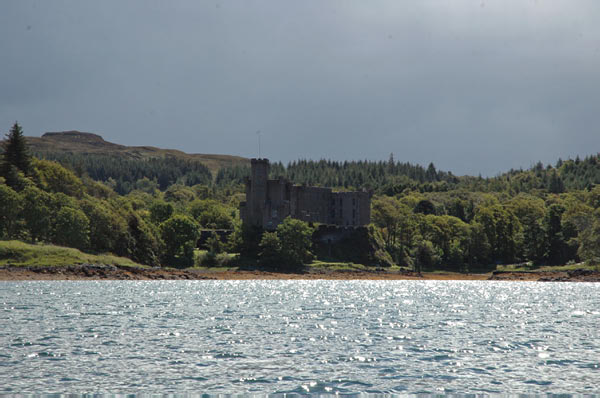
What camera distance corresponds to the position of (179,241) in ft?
439

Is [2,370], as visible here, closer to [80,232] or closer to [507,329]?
[507,329]

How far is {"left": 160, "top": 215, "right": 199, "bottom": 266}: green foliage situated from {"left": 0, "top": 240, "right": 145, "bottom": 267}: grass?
67.4 feet

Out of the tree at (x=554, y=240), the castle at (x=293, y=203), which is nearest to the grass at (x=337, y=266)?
the castle at (x=293, y=203)

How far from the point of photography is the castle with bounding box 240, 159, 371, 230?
153125 mm

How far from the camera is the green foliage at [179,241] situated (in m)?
133

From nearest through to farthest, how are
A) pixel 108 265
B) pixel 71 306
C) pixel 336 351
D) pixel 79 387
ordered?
pixel 79 387 < pixel 336 351 < pixel 71 306 < pixel 108 265

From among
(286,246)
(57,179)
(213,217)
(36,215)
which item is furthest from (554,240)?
(57,179)

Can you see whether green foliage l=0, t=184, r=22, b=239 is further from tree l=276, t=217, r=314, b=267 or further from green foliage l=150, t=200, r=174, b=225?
tree l=276, t=217, r=314, b=267

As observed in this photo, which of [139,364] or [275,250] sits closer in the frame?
[139,364]

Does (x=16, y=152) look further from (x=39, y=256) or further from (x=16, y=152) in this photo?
(x=39, y=256)

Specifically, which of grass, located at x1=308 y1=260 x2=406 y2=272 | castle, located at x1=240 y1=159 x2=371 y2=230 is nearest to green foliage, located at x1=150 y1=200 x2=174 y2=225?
castle, located at x1=240 y1=159 x2=371 y2=230

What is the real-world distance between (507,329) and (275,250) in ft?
315

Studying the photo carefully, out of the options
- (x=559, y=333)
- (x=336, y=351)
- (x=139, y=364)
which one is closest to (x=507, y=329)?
(x=559, y=333)

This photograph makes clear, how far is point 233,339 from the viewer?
3512cm
